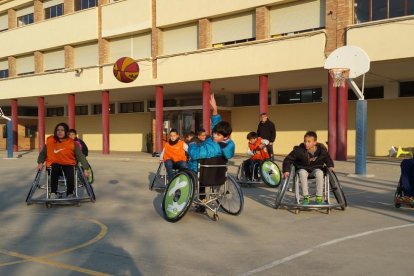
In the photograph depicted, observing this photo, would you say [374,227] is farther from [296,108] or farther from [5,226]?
[296,108]

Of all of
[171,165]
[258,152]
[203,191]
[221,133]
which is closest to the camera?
[221,133]

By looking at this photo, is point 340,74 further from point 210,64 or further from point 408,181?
point 210,64

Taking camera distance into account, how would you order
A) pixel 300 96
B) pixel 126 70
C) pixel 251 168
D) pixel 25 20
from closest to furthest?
pixel 251 168 < pixel 126 70 < pixel 300 96 < pixel 25 20

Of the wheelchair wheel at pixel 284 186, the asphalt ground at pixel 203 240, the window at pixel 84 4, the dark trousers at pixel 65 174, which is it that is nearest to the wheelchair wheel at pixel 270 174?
the asphalt ground at pixel 203 240

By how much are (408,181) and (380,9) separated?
41.5 ft

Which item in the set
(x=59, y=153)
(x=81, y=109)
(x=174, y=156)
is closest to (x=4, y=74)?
(x=81, y=109)

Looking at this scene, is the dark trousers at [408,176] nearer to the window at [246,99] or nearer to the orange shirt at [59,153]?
the orange shirt at [59,153]

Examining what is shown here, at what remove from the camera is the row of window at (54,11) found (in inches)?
1211

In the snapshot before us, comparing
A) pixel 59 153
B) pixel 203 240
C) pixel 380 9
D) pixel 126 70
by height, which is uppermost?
pixel 380 9

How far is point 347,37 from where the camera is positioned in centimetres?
1939

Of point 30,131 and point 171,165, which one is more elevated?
point 30,131

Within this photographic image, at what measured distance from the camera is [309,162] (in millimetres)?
8445

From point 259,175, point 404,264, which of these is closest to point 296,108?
point 259,175

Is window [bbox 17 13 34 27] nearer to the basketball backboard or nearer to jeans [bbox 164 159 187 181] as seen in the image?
the basketball backboard
